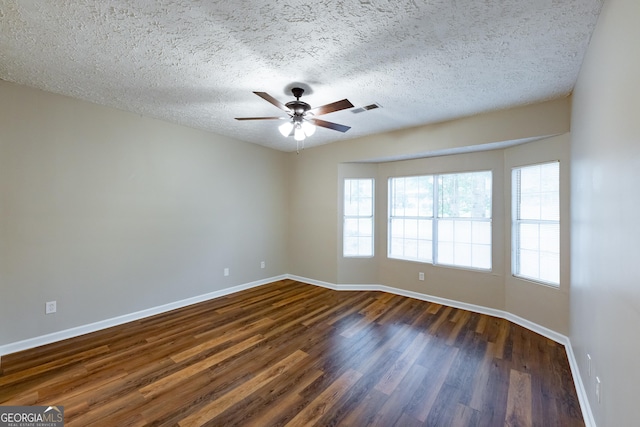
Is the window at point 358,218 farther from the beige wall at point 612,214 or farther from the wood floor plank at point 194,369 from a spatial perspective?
the beige wall at point 612,214

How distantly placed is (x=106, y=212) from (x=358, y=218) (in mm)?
3735

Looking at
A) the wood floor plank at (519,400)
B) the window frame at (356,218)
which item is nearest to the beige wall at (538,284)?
the wood floor plank at (519,400)

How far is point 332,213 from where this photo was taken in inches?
189

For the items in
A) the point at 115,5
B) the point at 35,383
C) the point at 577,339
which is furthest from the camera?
the point at 577,339

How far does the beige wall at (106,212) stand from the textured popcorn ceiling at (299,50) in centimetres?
45

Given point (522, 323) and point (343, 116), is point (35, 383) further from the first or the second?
point (522, 323)

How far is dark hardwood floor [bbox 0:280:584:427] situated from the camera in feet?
5.92

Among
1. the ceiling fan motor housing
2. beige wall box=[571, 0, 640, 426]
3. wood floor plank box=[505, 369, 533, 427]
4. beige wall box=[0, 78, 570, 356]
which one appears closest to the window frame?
beige wall box=[0, 78, 570, 356]

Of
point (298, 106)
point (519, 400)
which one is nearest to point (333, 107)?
point (298, 106)

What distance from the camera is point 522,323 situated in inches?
125

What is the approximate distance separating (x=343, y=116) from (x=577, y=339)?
3.34 metres

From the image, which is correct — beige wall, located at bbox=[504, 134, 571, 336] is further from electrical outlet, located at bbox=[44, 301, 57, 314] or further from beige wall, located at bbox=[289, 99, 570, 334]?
electrical outlet, located at bbox=[44, 301, 57, 314]

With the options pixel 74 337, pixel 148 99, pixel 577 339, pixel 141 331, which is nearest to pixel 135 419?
pixel 141 331

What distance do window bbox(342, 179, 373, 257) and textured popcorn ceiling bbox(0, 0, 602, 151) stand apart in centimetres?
185
